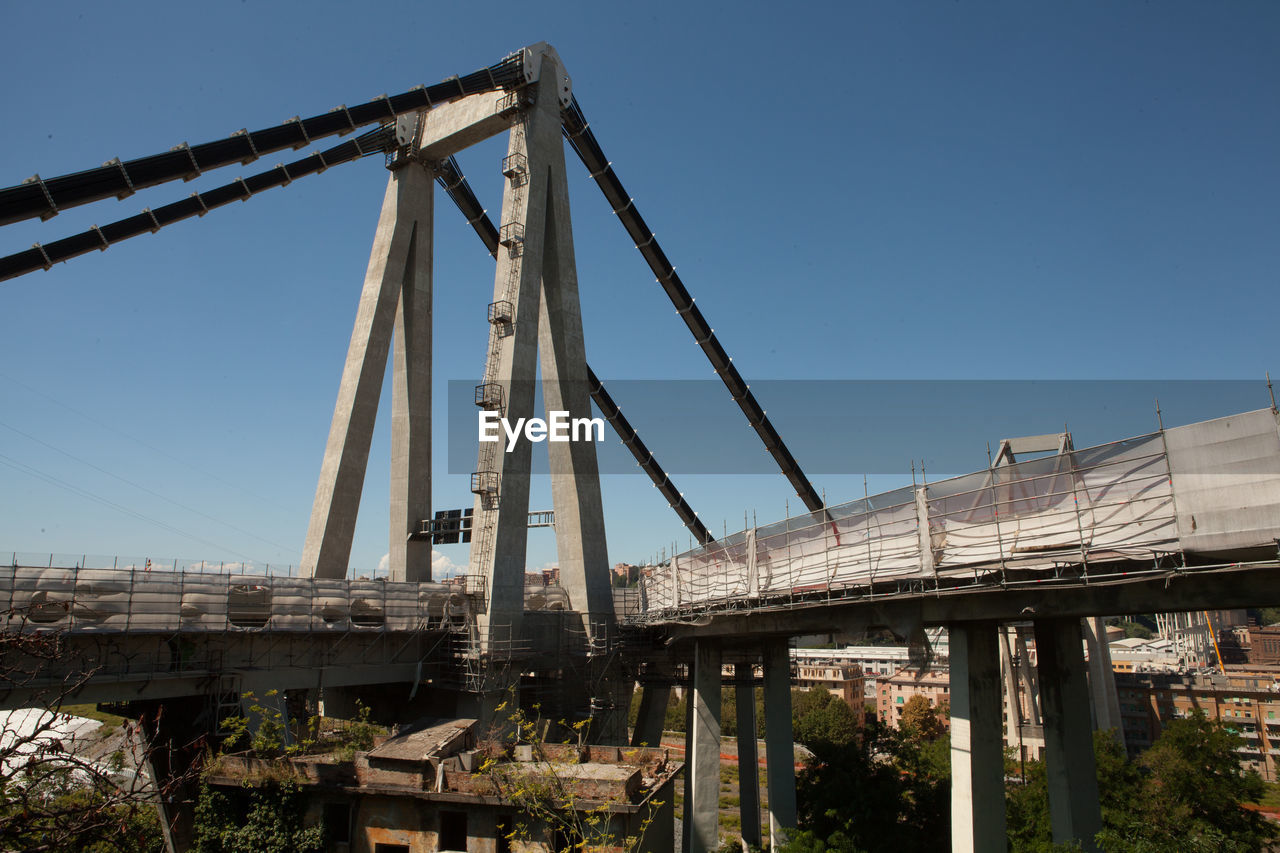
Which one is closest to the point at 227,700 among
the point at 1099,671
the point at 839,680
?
the point at 1099,671

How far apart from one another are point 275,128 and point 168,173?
184 inches

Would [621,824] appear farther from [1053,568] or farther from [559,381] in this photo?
[559,381]

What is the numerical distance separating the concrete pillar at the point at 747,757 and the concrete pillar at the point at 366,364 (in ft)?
50.6

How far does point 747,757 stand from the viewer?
2750 cm

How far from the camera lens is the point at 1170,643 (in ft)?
392

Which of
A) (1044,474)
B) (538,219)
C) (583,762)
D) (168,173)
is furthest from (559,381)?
(1044,474)

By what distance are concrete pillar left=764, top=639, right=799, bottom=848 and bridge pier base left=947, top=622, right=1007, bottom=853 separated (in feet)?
33.0

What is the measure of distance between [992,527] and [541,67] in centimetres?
2639

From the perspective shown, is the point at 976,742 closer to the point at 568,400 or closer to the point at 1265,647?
the point at 568,400

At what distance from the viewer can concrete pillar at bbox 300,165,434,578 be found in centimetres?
2753

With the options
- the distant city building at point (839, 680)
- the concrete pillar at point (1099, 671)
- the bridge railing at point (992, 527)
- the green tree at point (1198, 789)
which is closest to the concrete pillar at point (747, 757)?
the bridge railing at point (992, 527)

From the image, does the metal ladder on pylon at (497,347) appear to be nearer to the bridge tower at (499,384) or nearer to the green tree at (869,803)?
the bridge tower at (499,384)

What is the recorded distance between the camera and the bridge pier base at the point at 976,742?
11.8m

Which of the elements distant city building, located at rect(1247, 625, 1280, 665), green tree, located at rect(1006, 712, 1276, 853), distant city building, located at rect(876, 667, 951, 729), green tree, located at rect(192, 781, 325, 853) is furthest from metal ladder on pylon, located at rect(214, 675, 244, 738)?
distant city building, located at rect(1247, 625, 1280, 665)
